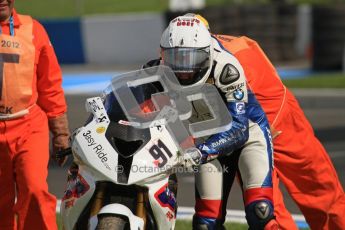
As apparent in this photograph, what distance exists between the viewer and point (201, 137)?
5.98 meters

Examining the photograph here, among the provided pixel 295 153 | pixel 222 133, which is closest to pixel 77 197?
pixel 222 133

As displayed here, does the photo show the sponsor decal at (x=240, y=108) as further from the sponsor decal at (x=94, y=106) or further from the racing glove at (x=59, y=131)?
the racing glove at (x=59, y=131)

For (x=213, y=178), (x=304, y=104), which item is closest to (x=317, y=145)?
(x=213, y=178)

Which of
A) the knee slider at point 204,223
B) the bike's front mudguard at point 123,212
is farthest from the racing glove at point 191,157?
the knee slider at point 204,223

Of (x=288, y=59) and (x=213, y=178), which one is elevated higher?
(x=213, y=178)

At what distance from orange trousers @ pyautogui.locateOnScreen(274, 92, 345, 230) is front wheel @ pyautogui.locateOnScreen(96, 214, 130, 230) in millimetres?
2343

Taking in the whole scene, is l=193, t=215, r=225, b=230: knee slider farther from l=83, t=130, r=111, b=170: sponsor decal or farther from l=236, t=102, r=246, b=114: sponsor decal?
l=83, t=130, r=111, b=170: sponsor decal

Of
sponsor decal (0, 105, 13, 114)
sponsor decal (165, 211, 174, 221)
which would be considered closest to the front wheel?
sponsor decal (165, 211, 174, 221)

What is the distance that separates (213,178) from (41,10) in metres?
27.4

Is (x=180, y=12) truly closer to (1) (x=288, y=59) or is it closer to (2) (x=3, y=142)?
(1) (x=288, y=59)

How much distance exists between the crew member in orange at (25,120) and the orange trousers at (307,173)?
1.57 metres

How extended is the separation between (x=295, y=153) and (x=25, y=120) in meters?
1.89

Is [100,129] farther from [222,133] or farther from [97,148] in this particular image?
[222,133]

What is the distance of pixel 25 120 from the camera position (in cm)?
719
